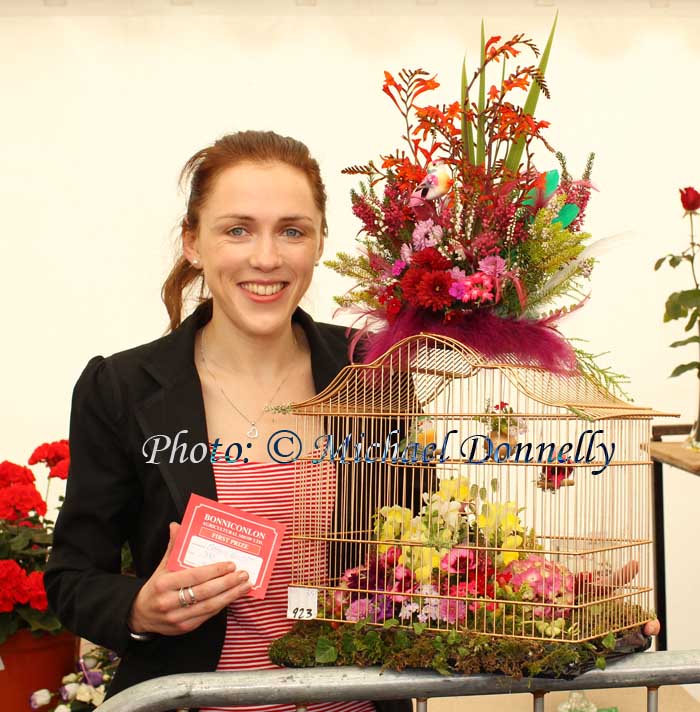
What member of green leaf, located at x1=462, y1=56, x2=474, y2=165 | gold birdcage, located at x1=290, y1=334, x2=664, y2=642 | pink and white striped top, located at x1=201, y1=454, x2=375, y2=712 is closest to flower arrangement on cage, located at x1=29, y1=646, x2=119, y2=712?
pink and white striped top, located at x1=201, y1=454, x2=375, y2=712

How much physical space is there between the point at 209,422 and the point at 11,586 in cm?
121

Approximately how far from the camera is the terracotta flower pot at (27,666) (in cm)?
271

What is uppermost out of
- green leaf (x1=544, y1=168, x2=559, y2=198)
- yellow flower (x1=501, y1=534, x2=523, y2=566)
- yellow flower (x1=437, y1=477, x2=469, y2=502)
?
green leaf (x1=544, y1=168, x2=559, y2=198)

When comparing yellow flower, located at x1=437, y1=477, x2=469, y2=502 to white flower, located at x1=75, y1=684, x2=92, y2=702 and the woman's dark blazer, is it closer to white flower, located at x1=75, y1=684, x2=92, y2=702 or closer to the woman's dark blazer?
the woman's dark blazer

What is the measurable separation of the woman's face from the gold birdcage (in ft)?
0.75

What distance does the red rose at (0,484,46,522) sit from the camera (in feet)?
9.34

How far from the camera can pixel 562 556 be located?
1.36 metres

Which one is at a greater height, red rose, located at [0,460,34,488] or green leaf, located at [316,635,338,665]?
red rose, located at [0,460,34,488]

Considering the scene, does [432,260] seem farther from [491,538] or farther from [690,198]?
[690,198]

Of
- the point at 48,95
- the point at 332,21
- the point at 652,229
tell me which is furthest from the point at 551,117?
the point at 48,95

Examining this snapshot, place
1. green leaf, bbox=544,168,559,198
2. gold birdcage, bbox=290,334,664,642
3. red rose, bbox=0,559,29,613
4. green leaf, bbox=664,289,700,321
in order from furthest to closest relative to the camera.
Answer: green leaf, bbox=664,289,700,321
red rose, bbox=0,559,29,613
green leaf, bbox=544,168,559,198
gold birdcage, bbox=290,334,664,642

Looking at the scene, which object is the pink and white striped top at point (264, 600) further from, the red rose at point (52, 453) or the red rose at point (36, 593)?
the red rose at point (52, 453)

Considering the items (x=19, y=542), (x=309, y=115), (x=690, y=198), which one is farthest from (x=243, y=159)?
(x=309, y=115)

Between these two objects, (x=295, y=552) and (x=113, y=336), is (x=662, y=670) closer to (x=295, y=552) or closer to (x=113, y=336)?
(x=295, y=552)
